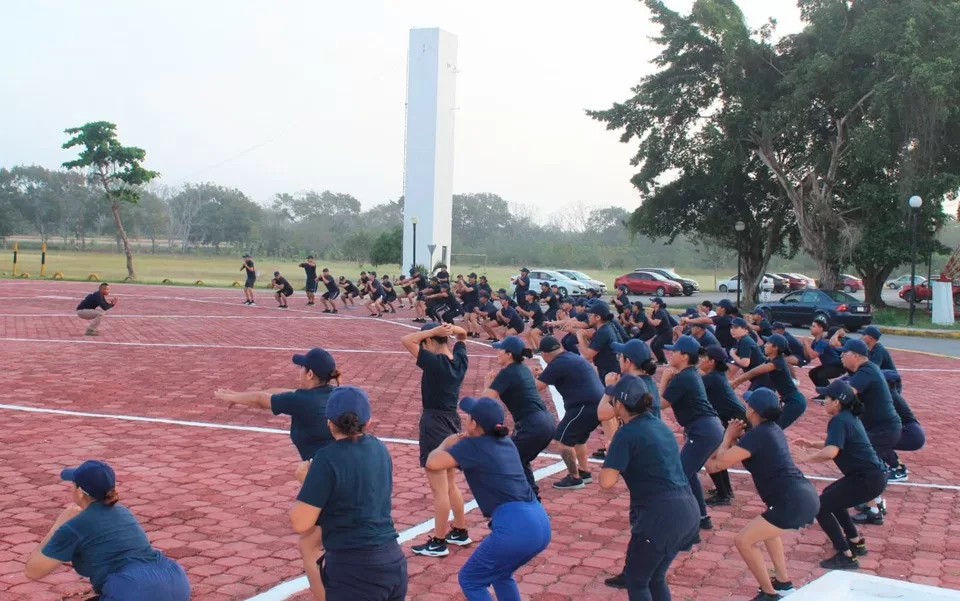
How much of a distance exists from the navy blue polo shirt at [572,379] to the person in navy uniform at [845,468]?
2053mm

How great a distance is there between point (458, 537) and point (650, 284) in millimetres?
42816

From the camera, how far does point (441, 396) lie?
7023 mm

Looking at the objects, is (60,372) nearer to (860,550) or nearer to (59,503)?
(59,503)

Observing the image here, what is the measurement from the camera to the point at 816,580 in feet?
19.4

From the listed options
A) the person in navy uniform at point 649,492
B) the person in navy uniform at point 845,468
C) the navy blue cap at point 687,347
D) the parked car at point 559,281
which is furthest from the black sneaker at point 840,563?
the parked car at point 559,281

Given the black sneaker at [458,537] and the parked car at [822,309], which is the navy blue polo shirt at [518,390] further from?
the parked car at [822,309]

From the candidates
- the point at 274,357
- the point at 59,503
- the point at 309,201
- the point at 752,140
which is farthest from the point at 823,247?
the point at 309,201

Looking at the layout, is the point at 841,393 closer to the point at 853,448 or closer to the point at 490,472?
the point at 853,448

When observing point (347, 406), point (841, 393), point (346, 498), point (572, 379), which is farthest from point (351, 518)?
point (572, 379)

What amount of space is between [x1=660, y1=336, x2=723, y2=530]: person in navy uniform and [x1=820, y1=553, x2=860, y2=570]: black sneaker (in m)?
1.07

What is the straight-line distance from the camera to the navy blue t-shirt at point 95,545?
3.99 meters

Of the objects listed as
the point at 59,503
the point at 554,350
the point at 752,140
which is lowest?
the point at 59,503

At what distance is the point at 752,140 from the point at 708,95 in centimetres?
279

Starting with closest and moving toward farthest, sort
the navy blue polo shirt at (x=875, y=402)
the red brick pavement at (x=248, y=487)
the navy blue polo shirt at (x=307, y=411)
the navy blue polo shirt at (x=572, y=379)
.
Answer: the navy blue polo shirt at (x=307, y=411) < the red brick pavement at (x=248, y=487) < the navy blue polo shirt at (x=875, y=402) < the navy blue polo shirt at (x=572, y=379)
